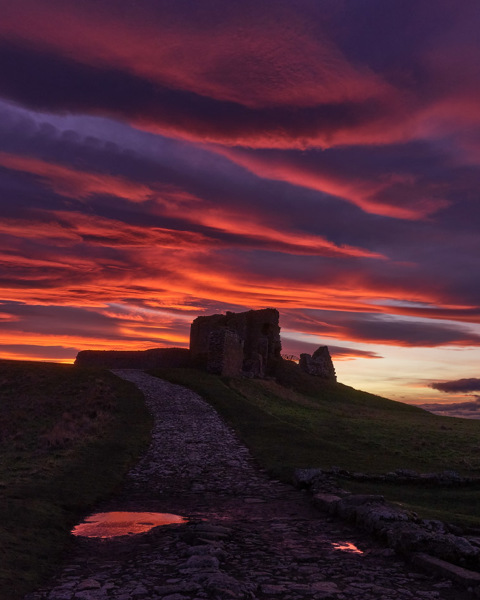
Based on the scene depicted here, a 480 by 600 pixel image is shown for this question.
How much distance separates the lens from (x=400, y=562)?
9531 mm

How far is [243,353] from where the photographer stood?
2141 inches

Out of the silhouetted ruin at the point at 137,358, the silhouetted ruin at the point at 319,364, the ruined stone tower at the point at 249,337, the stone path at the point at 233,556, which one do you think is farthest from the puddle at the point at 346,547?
the silhouetted ruin at the point at 319,364

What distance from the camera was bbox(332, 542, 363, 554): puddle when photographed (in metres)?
10.1

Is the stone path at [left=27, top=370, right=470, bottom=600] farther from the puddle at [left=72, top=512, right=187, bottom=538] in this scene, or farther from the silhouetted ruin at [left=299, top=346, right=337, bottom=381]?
the silhouetted ruin at [left=299, top=346, right=337, bottom=381]

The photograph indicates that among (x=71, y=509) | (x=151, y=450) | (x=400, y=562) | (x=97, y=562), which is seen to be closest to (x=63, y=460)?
(x=151, y=450)

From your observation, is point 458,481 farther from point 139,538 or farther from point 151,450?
point 139,538

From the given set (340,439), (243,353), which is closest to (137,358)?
(243,353)

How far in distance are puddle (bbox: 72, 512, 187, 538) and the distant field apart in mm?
5692

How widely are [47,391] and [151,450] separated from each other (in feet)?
67.6

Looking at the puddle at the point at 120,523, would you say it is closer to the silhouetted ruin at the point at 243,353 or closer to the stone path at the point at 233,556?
the stone path at the point at 233,556

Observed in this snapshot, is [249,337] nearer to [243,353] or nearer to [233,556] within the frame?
[243,353]

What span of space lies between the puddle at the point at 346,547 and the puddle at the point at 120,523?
3.74 metres

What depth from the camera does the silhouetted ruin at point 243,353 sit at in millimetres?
57594

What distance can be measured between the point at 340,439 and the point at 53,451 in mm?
15800
